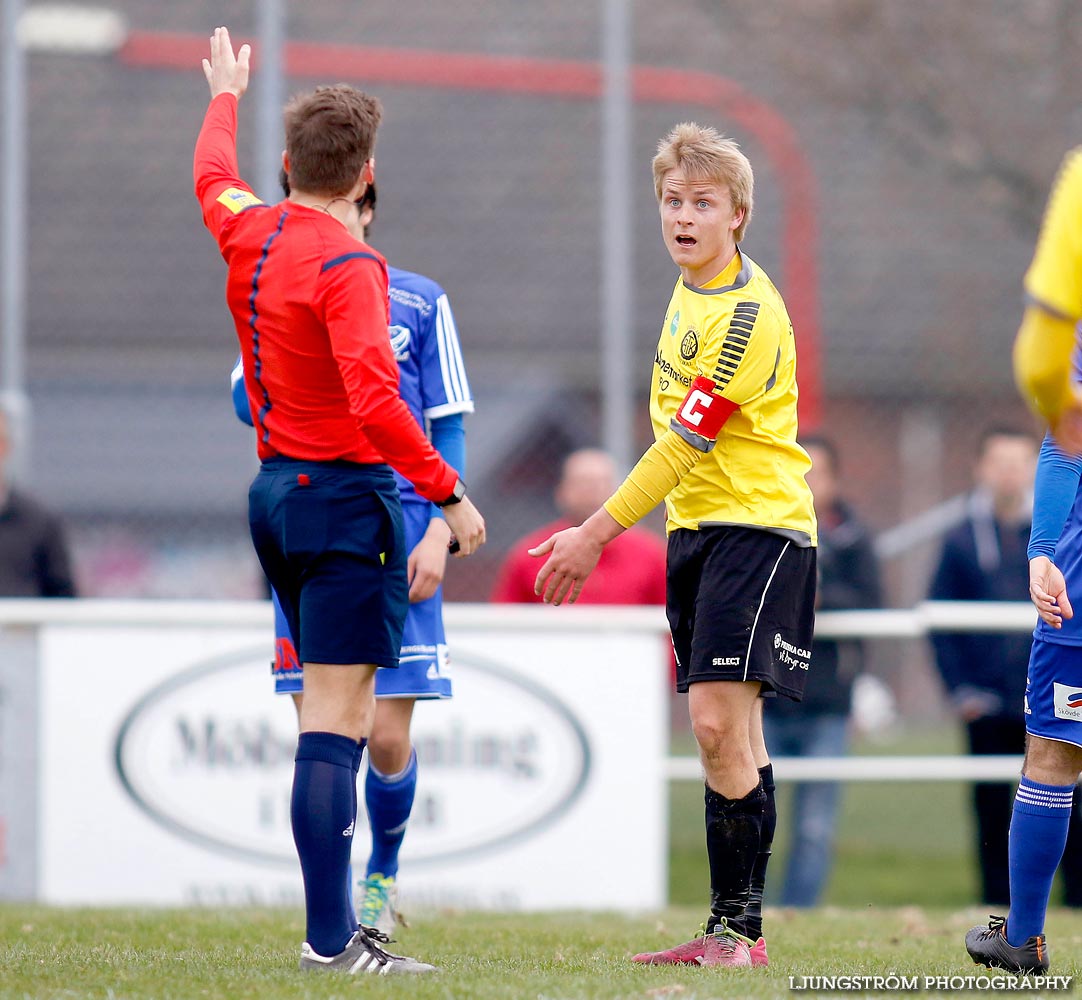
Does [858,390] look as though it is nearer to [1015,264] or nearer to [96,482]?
[1015,264]

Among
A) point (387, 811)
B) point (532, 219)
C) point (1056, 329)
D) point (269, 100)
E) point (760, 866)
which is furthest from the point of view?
point (532, 219)

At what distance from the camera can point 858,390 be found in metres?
12.6

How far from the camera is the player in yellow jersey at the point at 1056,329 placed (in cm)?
328

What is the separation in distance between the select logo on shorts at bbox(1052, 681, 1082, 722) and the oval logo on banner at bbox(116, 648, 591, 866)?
3.55 metres

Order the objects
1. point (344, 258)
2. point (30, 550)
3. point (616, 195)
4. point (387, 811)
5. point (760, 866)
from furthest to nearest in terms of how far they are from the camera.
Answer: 1. point (30, 550)
2. point (616, 195)
3. point (387, 811)
4. point (760, 866)
5. point (344, 258)

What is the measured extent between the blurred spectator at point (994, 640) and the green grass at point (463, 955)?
4.72 ft

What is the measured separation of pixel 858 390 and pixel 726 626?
28.2 feet

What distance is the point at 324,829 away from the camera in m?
3.99

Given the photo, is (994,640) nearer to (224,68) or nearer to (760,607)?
(760,607)

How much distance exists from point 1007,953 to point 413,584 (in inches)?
77.4

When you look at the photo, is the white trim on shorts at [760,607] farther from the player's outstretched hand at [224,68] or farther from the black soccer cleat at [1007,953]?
the player's outstretched hand at [224,68]

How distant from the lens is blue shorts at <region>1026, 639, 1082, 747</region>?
4.12 meters

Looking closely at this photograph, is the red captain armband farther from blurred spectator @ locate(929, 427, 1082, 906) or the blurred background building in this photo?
the blurred background building

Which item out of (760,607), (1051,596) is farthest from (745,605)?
(1051,596)
